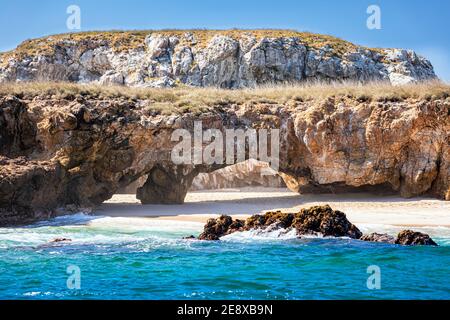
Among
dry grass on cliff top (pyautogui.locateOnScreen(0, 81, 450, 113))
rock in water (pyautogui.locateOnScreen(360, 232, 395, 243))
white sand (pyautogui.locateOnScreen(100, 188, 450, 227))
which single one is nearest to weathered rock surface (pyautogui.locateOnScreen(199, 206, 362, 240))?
rock in water (pyautogui.locateOnScreen(360, 232, 395, 243))

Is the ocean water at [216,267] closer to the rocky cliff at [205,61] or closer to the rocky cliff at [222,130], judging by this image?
the rocky cliff at [222,130]

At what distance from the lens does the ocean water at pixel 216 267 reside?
27.1 ft

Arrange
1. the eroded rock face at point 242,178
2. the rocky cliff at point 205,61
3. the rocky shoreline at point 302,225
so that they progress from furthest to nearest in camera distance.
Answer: the rocky cliff at point 205,61 < the eroded rock face at point 242,178 < the rocky shoreline at point 302,225

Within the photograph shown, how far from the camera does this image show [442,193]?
1997cm

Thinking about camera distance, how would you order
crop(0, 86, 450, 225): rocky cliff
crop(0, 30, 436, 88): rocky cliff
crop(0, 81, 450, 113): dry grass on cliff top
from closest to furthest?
crop(0, 86, 450, 225): rocky cliff, crop(0, 81, 450, 113): dry grass on cliff top, crop(0, 30, 436, 88): rocky cliff

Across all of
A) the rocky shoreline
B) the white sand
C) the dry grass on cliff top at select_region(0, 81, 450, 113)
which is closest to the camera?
the rocky shoreline

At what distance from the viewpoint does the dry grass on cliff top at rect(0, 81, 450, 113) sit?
68.1ft

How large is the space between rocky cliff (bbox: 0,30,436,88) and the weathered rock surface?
104 ft

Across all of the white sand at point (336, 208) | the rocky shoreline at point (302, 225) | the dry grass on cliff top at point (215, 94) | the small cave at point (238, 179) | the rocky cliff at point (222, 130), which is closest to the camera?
the rocky shoreline at point (302, 225)

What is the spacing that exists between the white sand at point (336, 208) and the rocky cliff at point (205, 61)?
81.0ft

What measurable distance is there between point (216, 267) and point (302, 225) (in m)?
4.04

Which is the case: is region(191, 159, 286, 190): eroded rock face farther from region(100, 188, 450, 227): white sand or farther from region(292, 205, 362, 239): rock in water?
region(292, 205, 362, 239): rock in water

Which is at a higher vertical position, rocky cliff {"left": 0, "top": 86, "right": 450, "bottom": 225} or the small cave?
rocky cliff {"left": 0, "top": 86, "right": 450, "bottom": 225}

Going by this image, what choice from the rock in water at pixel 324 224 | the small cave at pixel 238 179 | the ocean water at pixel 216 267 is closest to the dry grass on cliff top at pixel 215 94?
the ocean water at pixel 216 267
